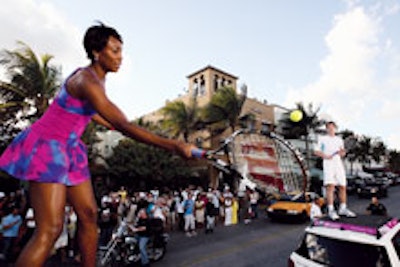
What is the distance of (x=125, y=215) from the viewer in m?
12.8

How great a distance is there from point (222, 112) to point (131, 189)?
944 centimetres

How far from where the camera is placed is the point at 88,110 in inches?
80.9

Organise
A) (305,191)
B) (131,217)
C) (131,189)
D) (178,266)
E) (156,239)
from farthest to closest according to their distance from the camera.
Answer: (131,189), (131,217), (156,239), (178,266), (305,191)

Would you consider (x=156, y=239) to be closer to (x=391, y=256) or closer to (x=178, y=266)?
(x=178, y=266)

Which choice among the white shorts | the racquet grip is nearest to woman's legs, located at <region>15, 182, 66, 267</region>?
the racquet grip

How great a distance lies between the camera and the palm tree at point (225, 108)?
24.6 m

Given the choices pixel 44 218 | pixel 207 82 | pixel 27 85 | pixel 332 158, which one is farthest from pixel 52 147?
pixel 207 82

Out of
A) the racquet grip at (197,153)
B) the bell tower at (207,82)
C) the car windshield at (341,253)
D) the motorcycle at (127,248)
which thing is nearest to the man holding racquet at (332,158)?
the car windshield at (341,253)

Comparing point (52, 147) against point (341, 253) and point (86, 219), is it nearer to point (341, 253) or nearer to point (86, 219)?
point (86, 219)

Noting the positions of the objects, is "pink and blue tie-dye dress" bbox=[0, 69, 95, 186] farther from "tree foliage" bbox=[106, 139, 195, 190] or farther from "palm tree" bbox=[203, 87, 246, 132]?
"palm tree" bbox=[203, 87, 246, 132]

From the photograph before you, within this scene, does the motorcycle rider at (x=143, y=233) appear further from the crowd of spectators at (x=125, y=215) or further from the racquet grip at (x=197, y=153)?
the racquet grip at (x=197, y=153)

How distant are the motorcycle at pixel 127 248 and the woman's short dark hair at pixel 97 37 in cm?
747

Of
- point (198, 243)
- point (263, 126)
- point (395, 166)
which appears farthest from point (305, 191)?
point (395, 166)

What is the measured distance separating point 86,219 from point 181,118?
2384 cm
